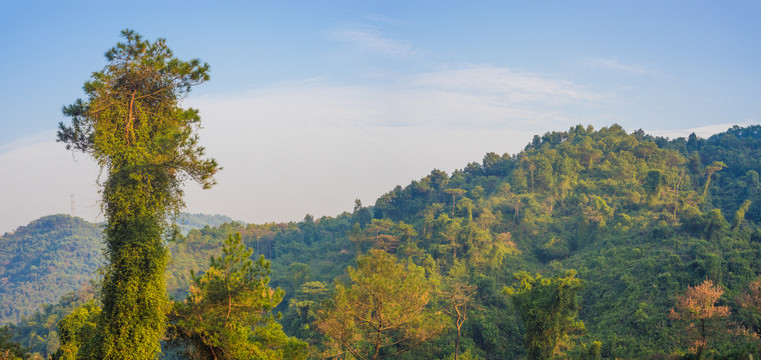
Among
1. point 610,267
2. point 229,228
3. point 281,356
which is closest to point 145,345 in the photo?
point 281,356

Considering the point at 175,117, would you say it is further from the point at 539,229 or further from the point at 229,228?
the point at 229,228

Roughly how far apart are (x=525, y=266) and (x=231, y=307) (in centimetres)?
2390

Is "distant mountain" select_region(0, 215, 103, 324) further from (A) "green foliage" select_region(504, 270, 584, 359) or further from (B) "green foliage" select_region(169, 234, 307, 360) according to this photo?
(B) "green foliage" select_region(169, 234, 307, 360)

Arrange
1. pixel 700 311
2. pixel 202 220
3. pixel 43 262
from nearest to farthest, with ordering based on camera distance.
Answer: pixel 700 311 → pixel 43 262 → pixel 202 220

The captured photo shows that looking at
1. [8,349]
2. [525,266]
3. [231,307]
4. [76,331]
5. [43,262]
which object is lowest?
[43,262]

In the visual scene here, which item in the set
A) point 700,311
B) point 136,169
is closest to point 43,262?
point 136,169

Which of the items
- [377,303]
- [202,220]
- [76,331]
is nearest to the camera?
[76,331]

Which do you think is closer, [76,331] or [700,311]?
[76,331]

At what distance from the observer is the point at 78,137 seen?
936 cm

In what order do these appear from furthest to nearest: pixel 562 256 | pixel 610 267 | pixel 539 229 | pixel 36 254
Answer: pixel 36 254, pixel 539 229, pixel 562 256, pixel 610 267

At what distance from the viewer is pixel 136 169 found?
875 cm

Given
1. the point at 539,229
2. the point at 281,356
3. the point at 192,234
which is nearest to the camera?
the point at 281,356

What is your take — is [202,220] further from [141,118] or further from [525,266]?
[141,118]

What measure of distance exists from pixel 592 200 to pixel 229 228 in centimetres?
3747
